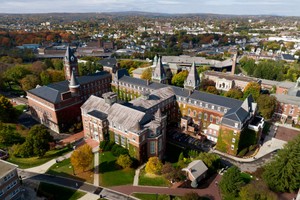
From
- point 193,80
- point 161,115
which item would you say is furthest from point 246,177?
point 193,80

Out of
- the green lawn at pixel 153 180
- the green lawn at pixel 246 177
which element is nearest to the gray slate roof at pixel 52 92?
the green lawn at pixel 153 180

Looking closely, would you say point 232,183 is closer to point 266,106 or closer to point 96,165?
point 96,165

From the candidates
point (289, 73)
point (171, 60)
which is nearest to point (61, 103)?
point (171, 60)

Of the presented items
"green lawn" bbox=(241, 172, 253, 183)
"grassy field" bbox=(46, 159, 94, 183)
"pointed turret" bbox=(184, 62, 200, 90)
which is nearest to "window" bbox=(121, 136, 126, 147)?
"grassy field" bbox=(46, 159, 94, 183)

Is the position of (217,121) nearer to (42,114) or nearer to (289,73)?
(42,114)

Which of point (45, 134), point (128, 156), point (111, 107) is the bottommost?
point (128, 156)

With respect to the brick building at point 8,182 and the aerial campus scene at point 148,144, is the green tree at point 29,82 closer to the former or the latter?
the aerial campus scene at point 148,144
